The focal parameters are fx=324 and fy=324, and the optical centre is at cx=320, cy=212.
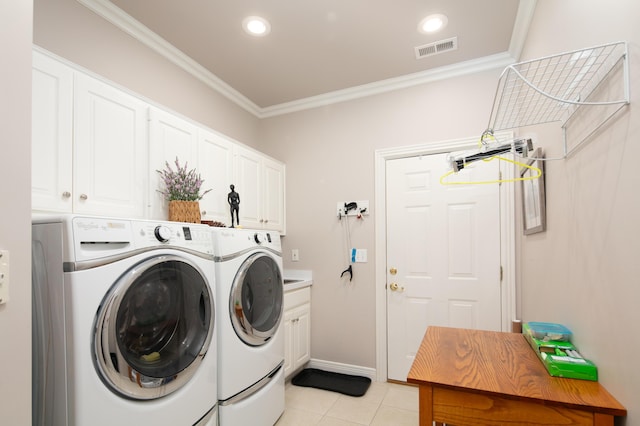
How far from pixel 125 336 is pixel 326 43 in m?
2.22

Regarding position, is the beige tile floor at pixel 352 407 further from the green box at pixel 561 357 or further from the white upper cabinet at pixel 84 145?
the white upper cabinet at pixel 84 145

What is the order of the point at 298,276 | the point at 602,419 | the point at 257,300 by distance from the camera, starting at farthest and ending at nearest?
→ 1. the point at 298,276
2. the point at 257,300
3. the point at 602,419

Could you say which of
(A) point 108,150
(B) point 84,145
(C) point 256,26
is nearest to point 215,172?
(A) point 108,150

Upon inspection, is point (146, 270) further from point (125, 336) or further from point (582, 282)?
point (582, 282)

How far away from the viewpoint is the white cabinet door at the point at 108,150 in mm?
1549

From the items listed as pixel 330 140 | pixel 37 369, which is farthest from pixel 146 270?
pixel 330 140

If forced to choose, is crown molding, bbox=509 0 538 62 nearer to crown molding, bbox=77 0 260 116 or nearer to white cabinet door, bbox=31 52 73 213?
crown molding, bbox=77 0 260 116

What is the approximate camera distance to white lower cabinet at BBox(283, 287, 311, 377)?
269cm

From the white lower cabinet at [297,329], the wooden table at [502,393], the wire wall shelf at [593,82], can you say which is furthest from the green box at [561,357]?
the white lower cabinet at [297,329]

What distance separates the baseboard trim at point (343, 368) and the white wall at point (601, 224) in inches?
68.9

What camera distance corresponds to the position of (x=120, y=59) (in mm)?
2094

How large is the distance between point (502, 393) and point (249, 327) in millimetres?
1371

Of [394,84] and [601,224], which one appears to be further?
[394,84]

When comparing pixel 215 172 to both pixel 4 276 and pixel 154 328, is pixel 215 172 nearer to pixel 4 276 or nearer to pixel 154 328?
pixel 154 328
